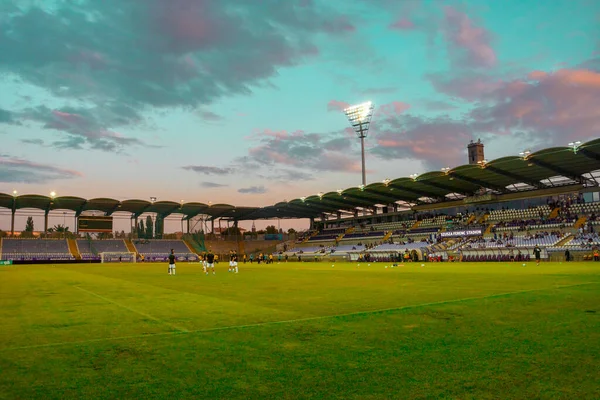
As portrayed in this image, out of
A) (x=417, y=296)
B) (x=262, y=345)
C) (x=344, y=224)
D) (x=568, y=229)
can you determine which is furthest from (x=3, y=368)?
(x=344, y=224)

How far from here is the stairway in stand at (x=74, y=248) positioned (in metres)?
75.4

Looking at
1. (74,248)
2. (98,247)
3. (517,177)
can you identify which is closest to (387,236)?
(517,177)

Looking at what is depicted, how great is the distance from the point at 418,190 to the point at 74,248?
59.3 metres

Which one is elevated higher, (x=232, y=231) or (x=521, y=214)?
(x=521, y=214)

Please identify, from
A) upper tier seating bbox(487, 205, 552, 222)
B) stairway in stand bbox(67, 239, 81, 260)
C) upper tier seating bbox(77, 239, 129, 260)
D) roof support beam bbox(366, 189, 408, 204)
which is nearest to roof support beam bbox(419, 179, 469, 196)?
upper tier seating bbox(487, 205, 552, 222)

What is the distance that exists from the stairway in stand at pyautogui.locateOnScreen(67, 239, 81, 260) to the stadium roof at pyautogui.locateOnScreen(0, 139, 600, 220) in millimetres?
5304

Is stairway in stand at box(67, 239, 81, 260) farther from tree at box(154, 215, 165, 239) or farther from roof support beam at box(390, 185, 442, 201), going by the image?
roof support beam at box(390, 185, 442, 201)

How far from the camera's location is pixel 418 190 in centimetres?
6931

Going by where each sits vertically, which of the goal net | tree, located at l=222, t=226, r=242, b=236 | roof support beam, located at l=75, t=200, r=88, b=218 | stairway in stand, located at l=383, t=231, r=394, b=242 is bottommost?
the goal net

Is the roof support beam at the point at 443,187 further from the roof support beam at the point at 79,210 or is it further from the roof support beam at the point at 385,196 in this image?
the roof support beam at the point at 79,210

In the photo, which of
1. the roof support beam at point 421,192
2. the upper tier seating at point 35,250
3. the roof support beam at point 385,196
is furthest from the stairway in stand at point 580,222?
the upper tier seating at point 35,250

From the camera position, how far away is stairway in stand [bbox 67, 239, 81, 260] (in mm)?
75438

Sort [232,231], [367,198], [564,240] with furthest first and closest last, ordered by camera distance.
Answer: [232,231] < [367,198] < [564,240]

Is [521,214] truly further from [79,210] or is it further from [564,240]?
[79,210]
